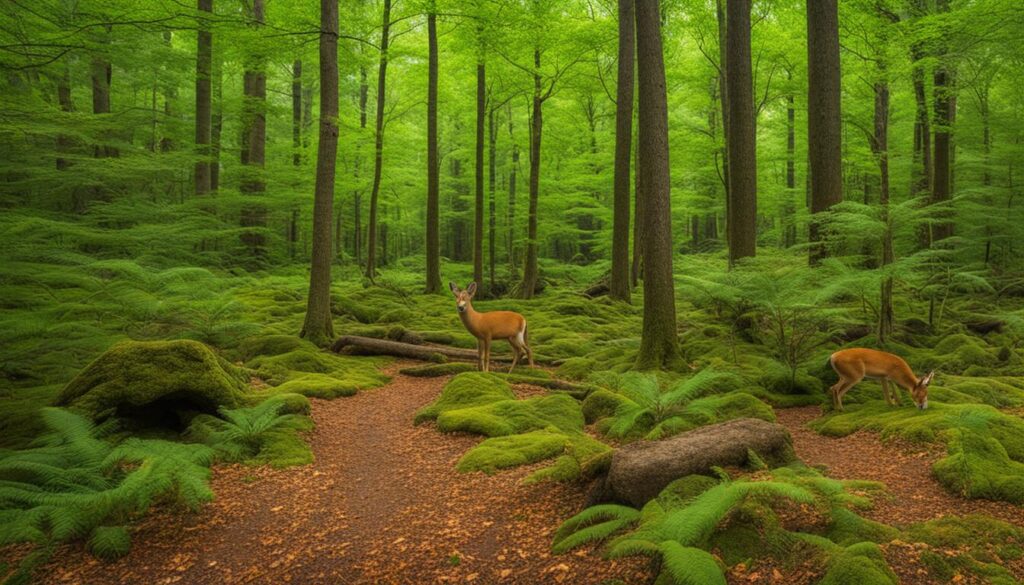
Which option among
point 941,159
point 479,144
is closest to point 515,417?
point 479,144

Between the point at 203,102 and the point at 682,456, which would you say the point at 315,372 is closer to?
the point at 682,456

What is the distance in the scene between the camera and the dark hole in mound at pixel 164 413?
5.57 m

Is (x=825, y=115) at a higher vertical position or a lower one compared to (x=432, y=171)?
lower

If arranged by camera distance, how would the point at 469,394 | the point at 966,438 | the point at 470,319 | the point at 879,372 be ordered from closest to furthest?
the point at 966,438 < the point at 879,372 < the point at 469,394 < the point at 470,319

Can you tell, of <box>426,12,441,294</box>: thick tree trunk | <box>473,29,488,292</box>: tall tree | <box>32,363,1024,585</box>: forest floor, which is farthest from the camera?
<box>473,29,488,292</box>: tall tree

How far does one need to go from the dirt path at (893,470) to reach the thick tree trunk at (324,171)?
27.4ft

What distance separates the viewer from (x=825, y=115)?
9.88m

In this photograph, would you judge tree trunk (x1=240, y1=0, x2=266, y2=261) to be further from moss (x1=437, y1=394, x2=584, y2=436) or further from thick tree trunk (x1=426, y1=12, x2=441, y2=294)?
moss (x1=437, y1=394, x2=584, y2=436)

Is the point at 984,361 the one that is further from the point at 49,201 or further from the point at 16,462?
the point at 49,201

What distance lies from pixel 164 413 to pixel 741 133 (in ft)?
37.4

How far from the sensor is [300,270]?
20.2 meters

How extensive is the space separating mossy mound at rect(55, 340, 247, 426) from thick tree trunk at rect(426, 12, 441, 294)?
1206 centimetres

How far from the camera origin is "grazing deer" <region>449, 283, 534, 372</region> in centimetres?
877

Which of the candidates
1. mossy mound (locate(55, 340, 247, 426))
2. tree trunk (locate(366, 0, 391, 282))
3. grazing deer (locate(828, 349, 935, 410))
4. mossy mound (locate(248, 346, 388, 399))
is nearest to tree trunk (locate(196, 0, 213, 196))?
tree trunk (locate(366, 0, 391, 282))
